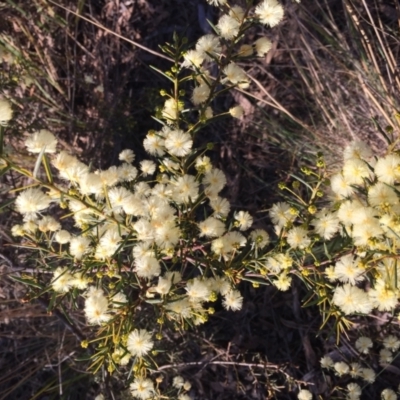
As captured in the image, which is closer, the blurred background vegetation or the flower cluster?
the flower cluster

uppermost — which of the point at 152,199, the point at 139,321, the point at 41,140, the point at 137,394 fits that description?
the point at 41,140

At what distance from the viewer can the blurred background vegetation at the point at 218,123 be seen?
8.75 ft

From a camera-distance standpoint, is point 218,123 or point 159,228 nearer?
point 159,228

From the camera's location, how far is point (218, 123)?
3.17 meters

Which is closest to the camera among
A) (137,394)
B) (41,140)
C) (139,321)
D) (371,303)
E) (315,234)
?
(41,140)

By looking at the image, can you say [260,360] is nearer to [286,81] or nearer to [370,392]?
[370,392]

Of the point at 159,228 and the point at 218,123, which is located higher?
the point at 159,228

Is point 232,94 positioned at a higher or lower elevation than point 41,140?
lower

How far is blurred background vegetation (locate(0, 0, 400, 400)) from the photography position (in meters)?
2.67

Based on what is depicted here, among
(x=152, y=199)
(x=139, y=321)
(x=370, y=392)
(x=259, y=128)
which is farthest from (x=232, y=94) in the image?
(x=370, y=392)

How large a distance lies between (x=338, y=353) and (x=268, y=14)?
2045mm

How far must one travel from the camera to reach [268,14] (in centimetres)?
156

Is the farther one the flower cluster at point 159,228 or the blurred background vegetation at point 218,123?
the blurred background vegetation at point 218,123

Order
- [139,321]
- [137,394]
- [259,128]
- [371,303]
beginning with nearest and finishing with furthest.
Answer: [371,303] → [137,394] → [139,321] → [259,128]
